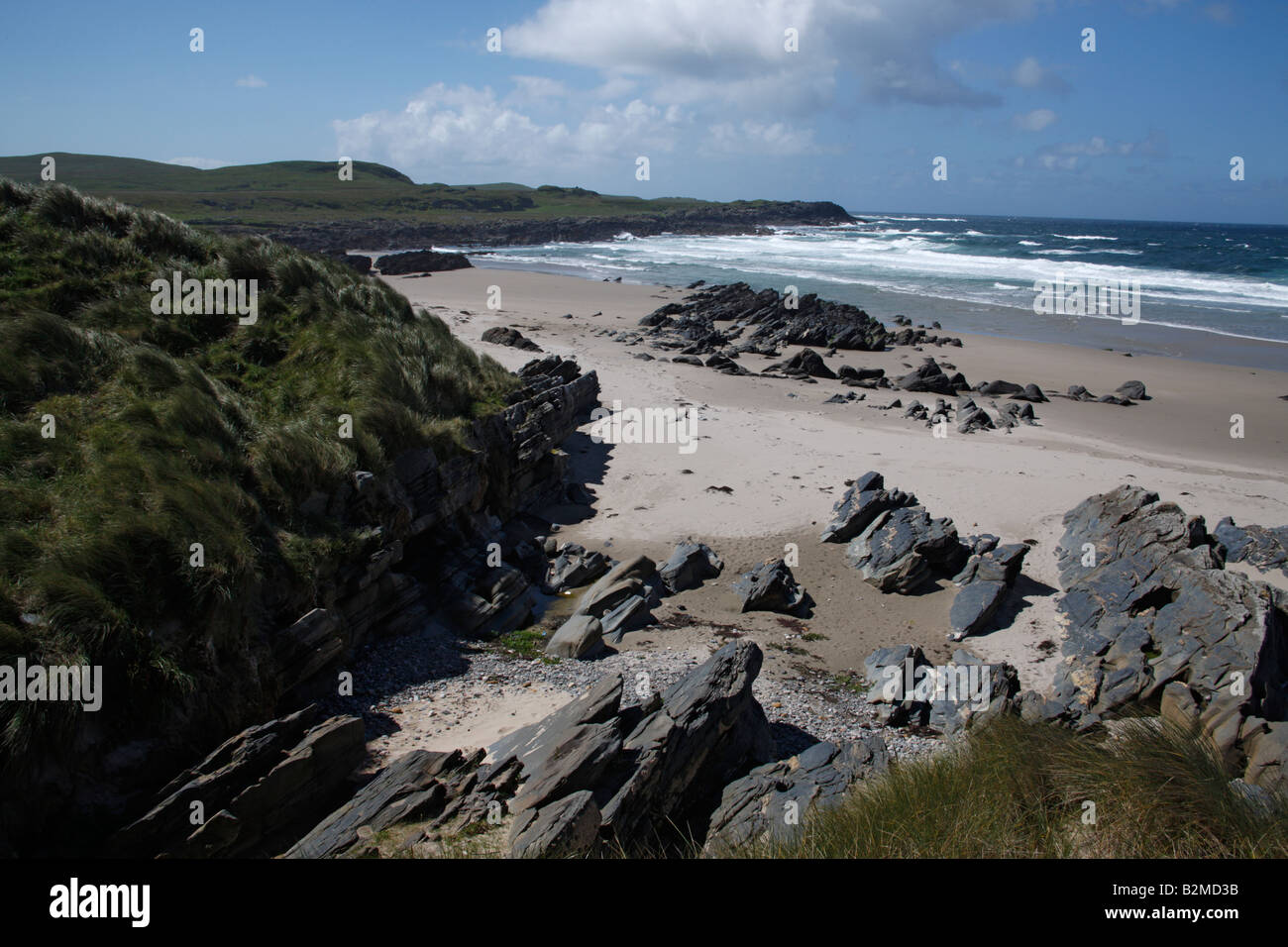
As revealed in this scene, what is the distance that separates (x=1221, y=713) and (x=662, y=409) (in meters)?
14.4

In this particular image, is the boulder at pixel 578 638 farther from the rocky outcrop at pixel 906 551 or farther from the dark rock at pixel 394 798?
the rocky outcrop at pixel 906 551

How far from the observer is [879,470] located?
52.6 ft

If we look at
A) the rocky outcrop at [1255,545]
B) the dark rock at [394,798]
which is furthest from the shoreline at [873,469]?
the dark rock at [394,798]

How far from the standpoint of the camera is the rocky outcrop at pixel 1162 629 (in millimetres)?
7477

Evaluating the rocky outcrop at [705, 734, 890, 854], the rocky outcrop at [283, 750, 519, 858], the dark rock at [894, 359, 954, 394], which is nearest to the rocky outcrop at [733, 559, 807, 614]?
the rocky outcrop at [705, 734, 890, 854]

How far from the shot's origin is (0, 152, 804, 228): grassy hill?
280ft

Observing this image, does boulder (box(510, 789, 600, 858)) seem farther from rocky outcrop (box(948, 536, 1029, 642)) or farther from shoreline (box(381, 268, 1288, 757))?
rocky outcrop (box(948, 536, 1029, 642))

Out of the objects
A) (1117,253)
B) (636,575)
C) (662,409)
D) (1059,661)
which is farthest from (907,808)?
(1117,253)

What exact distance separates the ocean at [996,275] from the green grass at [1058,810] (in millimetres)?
30960

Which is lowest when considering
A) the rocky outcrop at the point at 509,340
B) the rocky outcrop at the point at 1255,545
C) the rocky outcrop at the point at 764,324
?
the rocky outcrop at the point at 1255,545

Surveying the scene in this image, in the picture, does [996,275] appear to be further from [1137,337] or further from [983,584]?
[983,584]

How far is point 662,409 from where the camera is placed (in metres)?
19.9

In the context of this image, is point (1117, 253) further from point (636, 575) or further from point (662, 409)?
point (636, 575)
